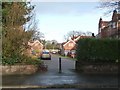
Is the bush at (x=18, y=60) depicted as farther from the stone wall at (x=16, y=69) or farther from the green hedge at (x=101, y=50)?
the green hedge at (x=101, y=50)

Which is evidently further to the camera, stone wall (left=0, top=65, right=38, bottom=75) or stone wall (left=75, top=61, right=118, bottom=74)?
stone wall (left=75, top=61, right=118, bottom=74)

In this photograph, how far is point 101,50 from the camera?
25.4 meters

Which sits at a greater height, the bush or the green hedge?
the green hedge

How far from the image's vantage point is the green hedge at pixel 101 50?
25.2 metres

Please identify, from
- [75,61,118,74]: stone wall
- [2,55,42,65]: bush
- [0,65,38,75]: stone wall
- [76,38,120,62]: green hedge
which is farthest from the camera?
[76,38,120,62]: green hedge

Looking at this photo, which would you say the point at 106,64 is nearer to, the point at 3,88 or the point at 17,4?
the point at 17,4

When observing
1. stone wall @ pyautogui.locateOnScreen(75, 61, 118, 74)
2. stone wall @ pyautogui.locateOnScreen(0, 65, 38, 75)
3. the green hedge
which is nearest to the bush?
stone wall @ pyautogui.locateOnScreen(0, 65, 38, 75)

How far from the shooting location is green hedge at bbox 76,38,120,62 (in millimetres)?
25203

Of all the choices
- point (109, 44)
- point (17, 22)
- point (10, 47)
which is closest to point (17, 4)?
point (17, 22)

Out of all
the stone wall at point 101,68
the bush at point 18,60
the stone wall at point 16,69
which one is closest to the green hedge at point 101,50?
the stone wall at point 101,68

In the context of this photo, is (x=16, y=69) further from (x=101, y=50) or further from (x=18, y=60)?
(x=101, y=50)

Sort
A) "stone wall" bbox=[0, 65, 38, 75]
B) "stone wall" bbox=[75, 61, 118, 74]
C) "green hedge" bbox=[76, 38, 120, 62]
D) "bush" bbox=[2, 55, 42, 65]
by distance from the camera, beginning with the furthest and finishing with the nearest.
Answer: "green hedge" bbox=[76, 38, 120, 62] < "stone wall" bbox=[75, 61, 118, 74] < "bush" bbox=[2, 55, 42, 65] < "stone wall" bbox=[0, 65, 38, 75]

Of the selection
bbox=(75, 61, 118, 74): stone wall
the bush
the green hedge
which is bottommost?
bbox=(75, 61, 118, 74): stone wall

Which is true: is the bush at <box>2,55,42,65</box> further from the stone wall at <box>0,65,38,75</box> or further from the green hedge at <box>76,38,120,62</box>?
the green hedge at <box>76,38,120,62</box>
